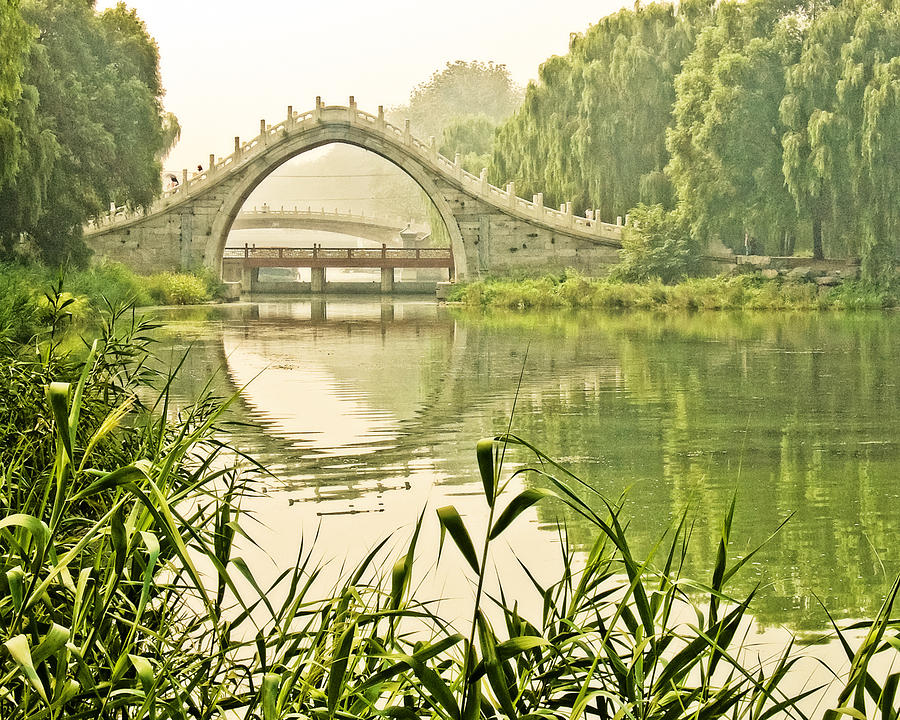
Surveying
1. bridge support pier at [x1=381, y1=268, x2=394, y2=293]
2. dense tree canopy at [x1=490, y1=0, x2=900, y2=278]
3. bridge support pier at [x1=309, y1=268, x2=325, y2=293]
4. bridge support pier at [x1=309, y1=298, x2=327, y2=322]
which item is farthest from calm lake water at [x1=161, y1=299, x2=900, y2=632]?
bridge support pier at [x1=309, y1=268, x2=325, y2=293]

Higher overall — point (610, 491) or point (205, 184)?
point (205, 184)

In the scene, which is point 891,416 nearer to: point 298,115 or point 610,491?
point 610,491

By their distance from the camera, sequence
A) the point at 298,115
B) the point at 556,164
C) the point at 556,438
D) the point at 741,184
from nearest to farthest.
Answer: the point at 556,438 → the point at 741,184 → the point at 556,164 → the point at 298,115

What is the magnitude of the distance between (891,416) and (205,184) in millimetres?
Answer: 27568

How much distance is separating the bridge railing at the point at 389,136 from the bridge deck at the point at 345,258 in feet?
10.7

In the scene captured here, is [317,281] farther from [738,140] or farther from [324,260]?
[738,140]

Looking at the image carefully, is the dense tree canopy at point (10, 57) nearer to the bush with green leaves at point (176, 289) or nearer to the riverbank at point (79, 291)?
the riverbank at point (79, 291)

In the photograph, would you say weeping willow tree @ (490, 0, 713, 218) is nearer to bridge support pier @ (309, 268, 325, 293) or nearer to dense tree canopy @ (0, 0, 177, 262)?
dense tree canopy @ (0, 0, 177, 262)

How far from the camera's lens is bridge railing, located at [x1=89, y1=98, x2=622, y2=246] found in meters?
30.6

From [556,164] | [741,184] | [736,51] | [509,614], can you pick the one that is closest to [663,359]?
[509,614]

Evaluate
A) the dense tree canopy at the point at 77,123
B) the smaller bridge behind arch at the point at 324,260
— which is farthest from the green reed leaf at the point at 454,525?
the smaller bridge behind arch at the point at 324,260

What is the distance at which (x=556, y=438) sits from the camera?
295 inches

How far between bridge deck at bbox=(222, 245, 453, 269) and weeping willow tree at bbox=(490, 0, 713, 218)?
697 centimetres

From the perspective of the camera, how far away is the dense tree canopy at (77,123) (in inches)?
640
